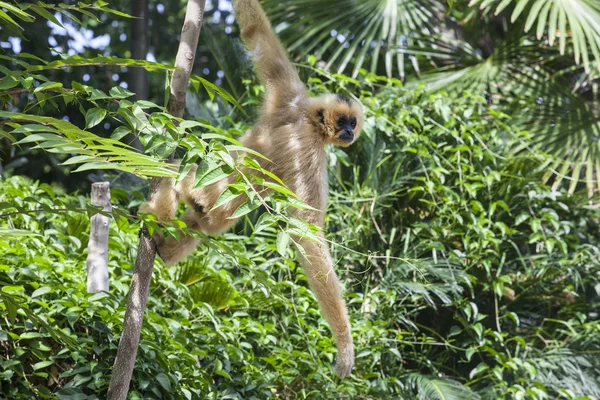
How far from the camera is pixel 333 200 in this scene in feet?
18.8

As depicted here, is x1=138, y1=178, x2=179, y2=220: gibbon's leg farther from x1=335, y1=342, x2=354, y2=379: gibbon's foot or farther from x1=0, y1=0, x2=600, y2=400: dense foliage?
x1=335, y1=342, x2=354, y2=379: gibbon's foot

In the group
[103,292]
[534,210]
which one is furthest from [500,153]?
[103,292]

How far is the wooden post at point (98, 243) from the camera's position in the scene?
394 cm

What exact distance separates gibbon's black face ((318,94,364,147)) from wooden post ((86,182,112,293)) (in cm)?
129

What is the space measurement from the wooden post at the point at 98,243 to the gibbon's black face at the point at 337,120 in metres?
1.29

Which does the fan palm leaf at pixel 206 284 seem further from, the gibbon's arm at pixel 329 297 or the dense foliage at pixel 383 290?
the gibbon's arm at pixel 329 297

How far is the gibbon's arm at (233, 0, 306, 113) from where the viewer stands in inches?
162

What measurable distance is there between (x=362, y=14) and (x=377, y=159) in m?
1.58

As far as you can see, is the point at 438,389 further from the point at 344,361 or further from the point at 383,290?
the point at 344,361

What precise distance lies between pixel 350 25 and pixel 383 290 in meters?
2.72

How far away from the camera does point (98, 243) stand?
393 cm

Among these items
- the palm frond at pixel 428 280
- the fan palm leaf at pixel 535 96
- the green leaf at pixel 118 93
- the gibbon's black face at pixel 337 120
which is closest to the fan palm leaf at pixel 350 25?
the fan palm leaf at pixel 535 96

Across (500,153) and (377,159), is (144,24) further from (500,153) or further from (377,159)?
(500,153)

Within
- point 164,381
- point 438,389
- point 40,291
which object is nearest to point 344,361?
point 164,381
